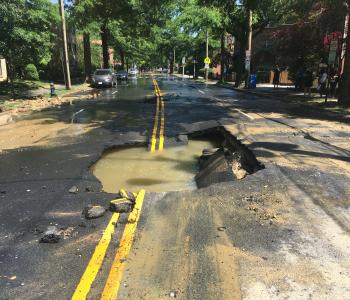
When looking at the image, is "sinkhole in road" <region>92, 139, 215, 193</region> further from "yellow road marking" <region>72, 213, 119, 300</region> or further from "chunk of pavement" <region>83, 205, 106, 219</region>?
"yellow road marking" <region>72, 213, 119, 300</region>

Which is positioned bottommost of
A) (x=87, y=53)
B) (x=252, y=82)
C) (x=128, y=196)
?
(x=252, y=82)

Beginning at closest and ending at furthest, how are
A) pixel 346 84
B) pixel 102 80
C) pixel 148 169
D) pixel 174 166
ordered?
pixel 148 169
pixel 174 166
pixel 346 84
pixel 102 80

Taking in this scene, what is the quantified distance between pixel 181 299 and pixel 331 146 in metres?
Answer: 7.81

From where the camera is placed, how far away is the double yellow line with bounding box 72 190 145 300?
4.02 meters

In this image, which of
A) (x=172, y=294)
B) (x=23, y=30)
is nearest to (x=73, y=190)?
(x=172, y=294)

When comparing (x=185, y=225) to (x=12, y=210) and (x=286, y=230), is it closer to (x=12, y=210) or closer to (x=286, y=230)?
(x=286, y=230)

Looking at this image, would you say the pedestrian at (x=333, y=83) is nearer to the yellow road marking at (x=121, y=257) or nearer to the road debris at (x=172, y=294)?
the yellow road marking at (x=121, y=257)

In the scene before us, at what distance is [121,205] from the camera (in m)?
6.19

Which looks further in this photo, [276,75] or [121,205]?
[276,75]

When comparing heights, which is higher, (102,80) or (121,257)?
(121,257)

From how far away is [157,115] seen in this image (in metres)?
17.3

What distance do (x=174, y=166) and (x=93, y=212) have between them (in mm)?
4066

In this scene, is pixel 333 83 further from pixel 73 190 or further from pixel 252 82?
pixel 73 190

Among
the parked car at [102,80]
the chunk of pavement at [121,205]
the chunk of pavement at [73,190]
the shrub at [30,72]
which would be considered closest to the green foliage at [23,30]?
the parked car at [102,80]
